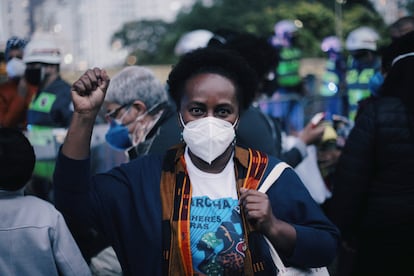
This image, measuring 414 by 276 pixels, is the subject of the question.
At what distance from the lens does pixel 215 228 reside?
2330 mm

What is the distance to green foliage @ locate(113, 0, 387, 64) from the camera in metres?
35.9

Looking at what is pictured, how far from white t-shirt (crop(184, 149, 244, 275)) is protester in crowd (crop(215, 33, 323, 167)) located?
916mm

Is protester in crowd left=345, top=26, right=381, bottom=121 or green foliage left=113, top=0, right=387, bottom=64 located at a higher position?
green foliage left=113, top=0, right=387, bottom=64

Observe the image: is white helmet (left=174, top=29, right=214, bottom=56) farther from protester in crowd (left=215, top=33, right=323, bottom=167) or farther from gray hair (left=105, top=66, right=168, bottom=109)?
gray hair (left=105, top=66, right=168, bottom=109)

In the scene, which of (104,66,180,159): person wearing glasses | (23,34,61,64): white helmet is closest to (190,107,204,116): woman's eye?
(104,66,180,159): person wearing glasses

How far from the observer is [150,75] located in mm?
3623

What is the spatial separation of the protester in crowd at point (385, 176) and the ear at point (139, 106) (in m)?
1.25

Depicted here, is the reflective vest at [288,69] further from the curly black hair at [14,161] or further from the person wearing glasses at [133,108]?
the curly black hair at [14,161]

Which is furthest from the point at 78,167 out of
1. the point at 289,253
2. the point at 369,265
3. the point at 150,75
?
the point at 369,265

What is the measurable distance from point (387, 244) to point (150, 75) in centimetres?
175


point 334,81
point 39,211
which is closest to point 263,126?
point 39,211

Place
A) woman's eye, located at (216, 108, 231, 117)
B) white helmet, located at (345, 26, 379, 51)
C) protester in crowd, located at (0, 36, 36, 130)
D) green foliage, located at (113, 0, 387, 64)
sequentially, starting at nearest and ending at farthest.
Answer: woman's eye, located at (216, 108, 231, 117) → protester in crowd, located at (0, 36, 36, 130) → white helmet, located at (345, 26, 379, 51) → green foliage, located at (113, 0, 387, 64)

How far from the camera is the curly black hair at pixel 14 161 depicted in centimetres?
254

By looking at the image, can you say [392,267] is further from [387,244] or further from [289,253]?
[289,253]
